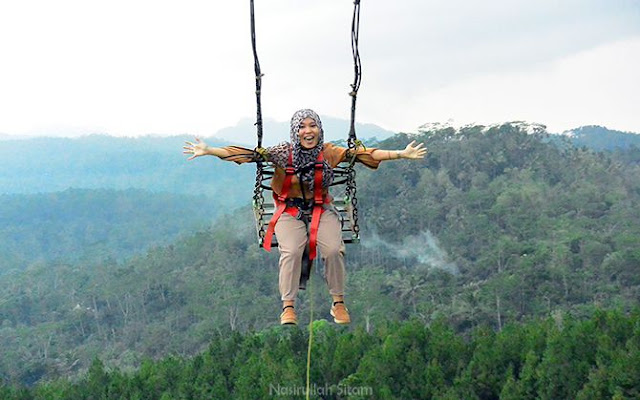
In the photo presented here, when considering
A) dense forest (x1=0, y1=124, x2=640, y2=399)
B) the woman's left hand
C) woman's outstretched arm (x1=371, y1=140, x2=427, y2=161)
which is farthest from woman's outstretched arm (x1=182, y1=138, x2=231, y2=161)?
dense forest (x1=0, y1=124, x2=640, y2=399)

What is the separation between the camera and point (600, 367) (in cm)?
2827

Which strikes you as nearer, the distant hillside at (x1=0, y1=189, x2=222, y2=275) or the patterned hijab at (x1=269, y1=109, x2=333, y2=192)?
the patterned hijab at (x1=269, y1=109, x2=333, y2=192)

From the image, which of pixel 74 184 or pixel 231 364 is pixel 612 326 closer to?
pixel 231 364

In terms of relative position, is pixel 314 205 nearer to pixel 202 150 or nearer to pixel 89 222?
pixel 202 150

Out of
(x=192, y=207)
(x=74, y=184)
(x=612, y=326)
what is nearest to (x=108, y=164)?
(x=74, y=184)

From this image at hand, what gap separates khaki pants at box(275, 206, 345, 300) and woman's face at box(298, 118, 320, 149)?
1.96 feet

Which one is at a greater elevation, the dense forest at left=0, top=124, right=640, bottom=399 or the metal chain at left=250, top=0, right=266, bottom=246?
the metal chain at left=250, top=0, right=266, bottom=246

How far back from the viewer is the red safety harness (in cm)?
817

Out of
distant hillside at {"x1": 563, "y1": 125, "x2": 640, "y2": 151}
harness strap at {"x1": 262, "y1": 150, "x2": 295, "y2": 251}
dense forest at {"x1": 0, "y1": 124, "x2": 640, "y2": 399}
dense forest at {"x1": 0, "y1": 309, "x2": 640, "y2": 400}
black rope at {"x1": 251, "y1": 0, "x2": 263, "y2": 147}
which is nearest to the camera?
black rope at {"x1": 251, "y1": 0, "x2": 263, "y2": 147}

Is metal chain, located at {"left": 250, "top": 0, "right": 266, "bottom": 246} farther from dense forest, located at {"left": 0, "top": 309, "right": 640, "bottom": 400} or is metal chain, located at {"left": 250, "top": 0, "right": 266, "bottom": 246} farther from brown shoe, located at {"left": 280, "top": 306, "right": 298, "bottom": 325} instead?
dense forest, located at {"left": 0, "top": 309, "right": 640, "bottom": 400}

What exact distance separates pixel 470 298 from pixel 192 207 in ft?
295

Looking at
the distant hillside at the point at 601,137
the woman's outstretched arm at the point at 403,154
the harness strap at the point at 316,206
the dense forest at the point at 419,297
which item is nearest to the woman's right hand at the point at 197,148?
the harness strap at the point at 316,206

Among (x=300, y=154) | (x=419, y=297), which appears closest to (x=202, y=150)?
(x=300, y=154)

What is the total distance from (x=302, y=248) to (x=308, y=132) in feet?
3.07
